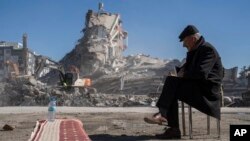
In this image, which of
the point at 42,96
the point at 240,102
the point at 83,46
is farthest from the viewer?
the point at 83,46

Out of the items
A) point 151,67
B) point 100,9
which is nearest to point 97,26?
point 100,9

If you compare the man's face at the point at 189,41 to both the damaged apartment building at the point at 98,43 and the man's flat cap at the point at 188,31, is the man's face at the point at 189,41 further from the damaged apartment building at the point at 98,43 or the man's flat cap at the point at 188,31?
the damaged apartment building at the point at 98,43

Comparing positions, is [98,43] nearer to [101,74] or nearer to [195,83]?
[101,74]

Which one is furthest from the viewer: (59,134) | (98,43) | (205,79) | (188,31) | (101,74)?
(98,43)

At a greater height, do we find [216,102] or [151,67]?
[151,67]

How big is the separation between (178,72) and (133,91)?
48542 millimetres

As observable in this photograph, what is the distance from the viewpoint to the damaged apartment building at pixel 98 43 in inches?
3051

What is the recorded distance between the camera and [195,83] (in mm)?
5004

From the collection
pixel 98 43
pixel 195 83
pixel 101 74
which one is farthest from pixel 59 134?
pixel 98 43

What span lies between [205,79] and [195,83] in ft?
0.39

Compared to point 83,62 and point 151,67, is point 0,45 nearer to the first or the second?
point 83,62

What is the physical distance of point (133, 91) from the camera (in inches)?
2124

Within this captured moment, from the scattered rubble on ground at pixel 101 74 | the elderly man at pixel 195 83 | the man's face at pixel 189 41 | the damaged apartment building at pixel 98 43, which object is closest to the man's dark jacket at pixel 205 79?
the elderly man at pixel 195 83

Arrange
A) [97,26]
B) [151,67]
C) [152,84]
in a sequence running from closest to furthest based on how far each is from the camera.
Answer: [152,84] → [151,67] → [97,26]
